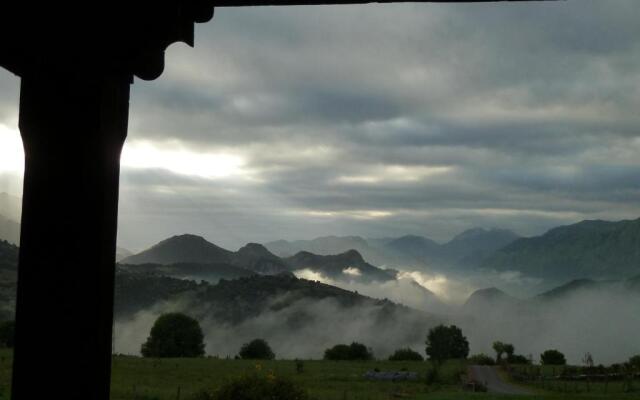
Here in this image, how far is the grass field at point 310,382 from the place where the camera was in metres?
36.3

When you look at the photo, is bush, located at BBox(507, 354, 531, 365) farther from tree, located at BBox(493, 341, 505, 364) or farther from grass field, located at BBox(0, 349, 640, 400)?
grass field, located at BBox(0, 349, 640, 400)

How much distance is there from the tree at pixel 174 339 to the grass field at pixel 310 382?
26.4m

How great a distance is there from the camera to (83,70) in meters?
2.89

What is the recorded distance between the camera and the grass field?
119ft

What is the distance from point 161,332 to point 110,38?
95.6 meters

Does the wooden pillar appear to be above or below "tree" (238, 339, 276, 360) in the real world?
above

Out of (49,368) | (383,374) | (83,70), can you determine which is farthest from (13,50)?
(383,374)

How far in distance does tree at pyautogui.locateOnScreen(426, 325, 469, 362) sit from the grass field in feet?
79.2

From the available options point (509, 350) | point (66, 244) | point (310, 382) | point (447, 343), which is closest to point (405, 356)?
point (447, 343)

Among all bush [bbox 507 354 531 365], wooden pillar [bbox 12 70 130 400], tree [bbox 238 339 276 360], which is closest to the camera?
wooden pillar [bbox 12 70 130 400]

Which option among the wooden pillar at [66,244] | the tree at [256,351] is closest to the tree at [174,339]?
the tree at [256,351]

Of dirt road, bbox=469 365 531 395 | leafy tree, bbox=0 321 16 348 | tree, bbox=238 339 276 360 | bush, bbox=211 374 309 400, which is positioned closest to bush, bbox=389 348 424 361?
tree, bbox=238 339 276 360

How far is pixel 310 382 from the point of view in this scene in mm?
47906

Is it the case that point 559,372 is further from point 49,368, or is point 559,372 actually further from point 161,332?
point 49,368
